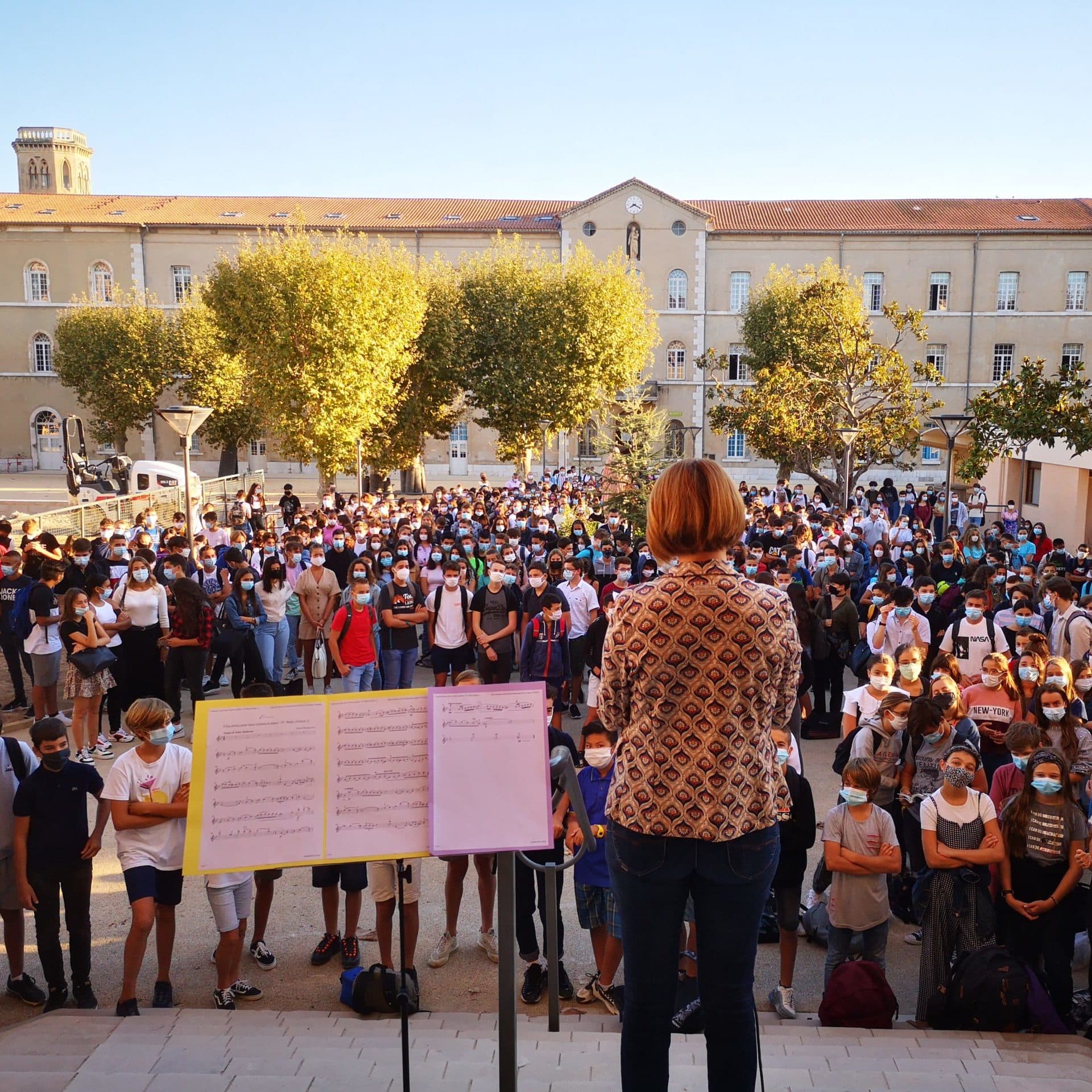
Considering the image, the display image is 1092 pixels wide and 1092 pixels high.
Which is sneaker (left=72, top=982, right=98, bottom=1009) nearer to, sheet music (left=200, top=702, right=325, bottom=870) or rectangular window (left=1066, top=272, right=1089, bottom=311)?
sheet music (left=200, top=702, right=325, bottom=870)

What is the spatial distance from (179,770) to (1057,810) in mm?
4575

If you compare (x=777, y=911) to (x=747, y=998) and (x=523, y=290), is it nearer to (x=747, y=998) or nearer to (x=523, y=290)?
(x=747, y=998)

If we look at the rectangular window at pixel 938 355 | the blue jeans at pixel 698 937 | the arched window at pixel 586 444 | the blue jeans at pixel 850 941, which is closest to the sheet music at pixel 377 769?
the blue jeans at pixel 698 937

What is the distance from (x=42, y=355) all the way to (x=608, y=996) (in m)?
54.3

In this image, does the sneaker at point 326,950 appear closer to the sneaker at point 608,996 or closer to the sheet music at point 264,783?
the sneaker at point 608,996

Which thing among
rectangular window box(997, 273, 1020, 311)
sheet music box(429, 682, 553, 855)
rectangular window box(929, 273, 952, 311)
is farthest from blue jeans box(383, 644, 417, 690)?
rectangular window box(997, 273, 1020, 311)

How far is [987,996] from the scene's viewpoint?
188 inches

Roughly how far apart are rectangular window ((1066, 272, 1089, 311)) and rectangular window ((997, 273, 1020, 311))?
240 centimetres

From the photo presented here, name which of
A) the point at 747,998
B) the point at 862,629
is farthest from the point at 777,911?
the point at 862,629

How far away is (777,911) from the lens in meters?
5.49

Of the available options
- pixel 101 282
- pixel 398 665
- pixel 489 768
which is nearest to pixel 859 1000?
pixel 489 768

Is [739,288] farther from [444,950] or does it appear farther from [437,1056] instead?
[437,1056]

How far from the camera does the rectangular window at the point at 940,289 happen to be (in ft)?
163

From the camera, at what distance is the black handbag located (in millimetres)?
9148
